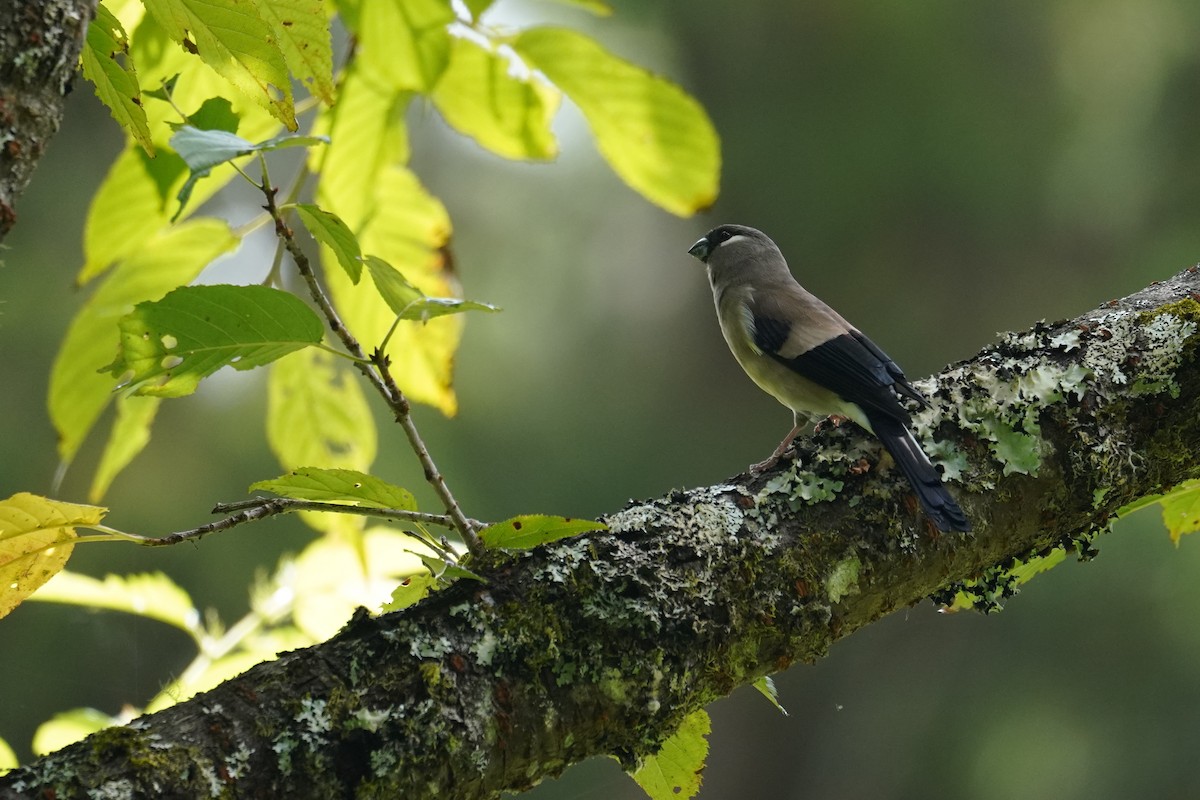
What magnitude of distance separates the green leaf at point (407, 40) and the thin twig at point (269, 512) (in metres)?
0.64

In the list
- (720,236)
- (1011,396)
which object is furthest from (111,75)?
(720,236)

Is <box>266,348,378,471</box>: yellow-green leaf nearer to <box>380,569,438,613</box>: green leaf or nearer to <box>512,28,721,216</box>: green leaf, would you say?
<box>380,569,438,613</box>: green leaf

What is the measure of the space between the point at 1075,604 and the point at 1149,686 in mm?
629

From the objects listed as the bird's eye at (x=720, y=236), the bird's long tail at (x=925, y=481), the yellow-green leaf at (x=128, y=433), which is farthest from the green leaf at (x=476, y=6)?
the bird's eye at (x=720, y=236)

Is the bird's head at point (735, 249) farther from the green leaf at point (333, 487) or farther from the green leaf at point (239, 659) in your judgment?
the green leaf at point (333, 487)

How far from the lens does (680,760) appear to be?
147cm

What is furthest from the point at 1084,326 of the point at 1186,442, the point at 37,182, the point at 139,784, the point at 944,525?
the point at 37,182

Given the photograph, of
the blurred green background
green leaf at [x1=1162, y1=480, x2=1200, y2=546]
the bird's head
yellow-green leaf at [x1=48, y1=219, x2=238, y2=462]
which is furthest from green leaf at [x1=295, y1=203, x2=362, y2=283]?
the blurred green background

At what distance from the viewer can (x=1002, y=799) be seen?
253 inches

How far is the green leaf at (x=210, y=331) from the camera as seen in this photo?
1.21 meters

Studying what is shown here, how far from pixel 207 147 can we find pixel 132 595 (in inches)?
50.2

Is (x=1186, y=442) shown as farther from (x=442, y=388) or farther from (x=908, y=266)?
(x=908, y=266)

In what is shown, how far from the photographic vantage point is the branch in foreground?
1141 mm

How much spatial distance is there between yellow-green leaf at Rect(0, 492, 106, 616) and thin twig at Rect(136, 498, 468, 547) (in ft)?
0.26
